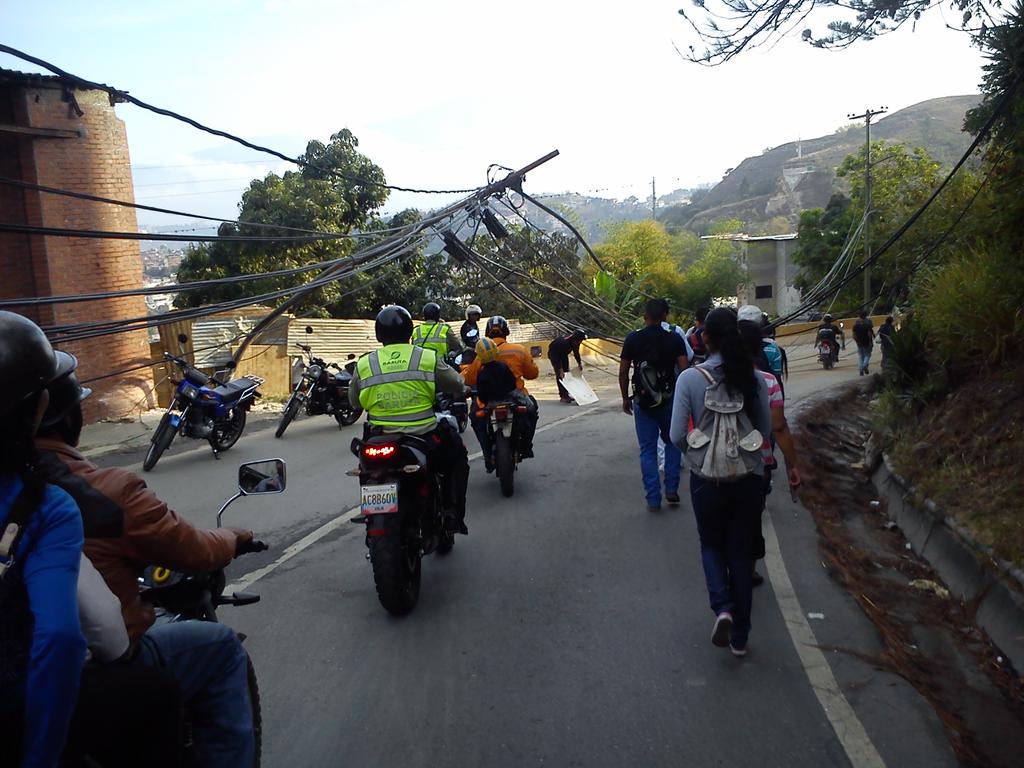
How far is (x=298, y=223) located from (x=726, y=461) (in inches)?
820

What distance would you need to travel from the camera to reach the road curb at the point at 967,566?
17.8ft

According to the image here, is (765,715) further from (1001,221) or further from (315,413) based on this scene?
(315,413)

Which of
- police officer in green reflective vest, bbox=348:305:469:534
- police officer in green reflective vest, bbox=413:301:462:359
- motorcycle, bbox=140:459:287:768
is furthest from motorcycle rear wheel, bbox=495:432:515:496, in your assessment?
motorcycle, bbox=140:459:287:768

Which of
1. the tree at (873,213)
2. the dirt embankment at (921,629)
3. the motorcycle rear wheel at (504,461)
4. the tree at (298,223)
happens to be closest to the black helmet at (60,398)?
the dirt embankment at (921,629)

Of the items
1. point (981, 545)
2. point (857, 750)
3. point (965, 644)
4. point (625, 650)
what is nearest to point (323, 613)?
point (625, 650)

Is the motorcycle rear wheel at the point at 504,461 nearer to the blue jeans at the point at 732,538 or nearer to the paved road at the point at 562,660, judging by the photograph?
the paved road at the point at 562,660

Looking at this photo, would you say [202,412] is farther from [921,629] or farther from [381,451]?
[921,629]

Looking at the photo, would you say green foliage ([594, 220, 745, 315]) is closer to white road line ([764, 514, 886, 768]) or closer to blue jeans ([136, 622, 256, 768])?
white road line ([764, 514, 886, 768])

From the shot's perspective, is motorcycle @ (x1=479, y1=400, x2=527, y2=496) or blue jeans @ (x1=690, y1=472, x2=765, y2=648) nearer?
blue jeans @ (x1=690, y1=472, x2=765, y2=648)

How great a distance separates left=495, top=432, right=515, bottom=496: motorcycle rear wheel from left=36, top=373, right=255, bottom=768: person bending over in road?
571 centimetres

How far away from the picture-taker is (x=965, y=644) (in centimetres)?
559

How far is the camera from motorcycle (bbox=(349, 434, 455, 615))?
5406 millimetres

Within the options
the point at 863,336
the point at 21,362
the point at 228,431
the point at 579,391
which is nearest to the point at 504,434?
the point at 228,431

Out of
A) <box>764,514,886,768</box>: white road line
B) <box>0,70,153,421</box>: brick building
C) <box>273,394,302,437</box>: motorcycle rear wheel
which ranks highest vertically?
<box>0,70,153,421</box>: brick building
